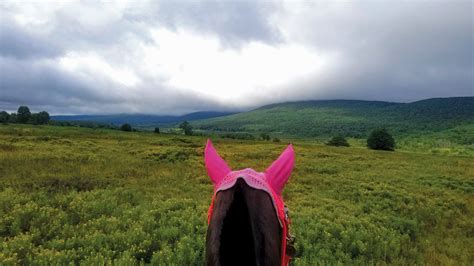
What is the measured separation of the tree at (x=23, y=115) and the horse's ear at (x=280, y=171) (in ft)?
299

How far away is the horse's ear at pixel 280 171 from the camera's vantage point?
2.02 m

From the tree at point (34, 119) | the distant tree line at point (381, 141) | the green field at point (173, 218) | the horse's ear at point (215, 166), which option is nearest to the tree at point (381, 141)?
the distant tree line at point (381, 141)

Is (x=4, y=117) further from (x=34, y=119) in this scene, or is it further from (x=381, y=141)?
(x=381, y=141)

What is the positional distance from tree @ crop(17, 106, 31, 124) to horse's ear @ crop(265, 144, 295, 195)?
9128 cm

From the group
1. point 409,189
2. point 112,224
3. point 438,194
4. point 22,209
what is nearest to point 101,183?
point 22,209

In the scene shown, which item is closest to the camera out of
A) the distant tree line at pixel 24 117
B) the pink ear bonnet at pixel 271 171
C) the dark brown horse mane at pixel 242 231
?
the dark brown horse mane at pixel 242 231

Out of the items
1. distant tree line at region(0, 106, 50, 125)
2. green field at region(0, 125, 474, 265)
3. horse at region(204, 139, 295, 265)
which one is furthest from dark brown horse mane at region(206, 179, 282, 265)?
distant tree line at region(0, 106, 50, 125)

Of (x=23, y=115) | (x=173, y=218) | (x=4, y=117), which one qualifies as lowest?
(x=173, y=218)

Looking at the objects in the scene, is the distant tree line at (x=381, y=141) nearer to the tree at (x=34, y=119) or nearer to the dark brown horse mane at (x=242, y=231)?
the dark brown horse mane at (x=242, y=231)

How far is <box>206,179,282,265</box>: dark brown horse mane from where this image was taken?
51.3 inches

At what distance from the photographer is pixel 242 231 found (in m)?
1.36

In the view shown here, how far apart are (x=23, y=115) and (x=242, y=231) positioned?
93.2 m

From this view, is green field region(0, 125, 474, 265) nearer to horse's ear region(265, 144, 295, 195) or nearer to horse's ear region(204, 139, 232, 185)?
horse's ear region(204, 139, 232, 185)

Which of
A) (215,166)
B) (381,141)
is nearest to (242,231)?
(215,166)
